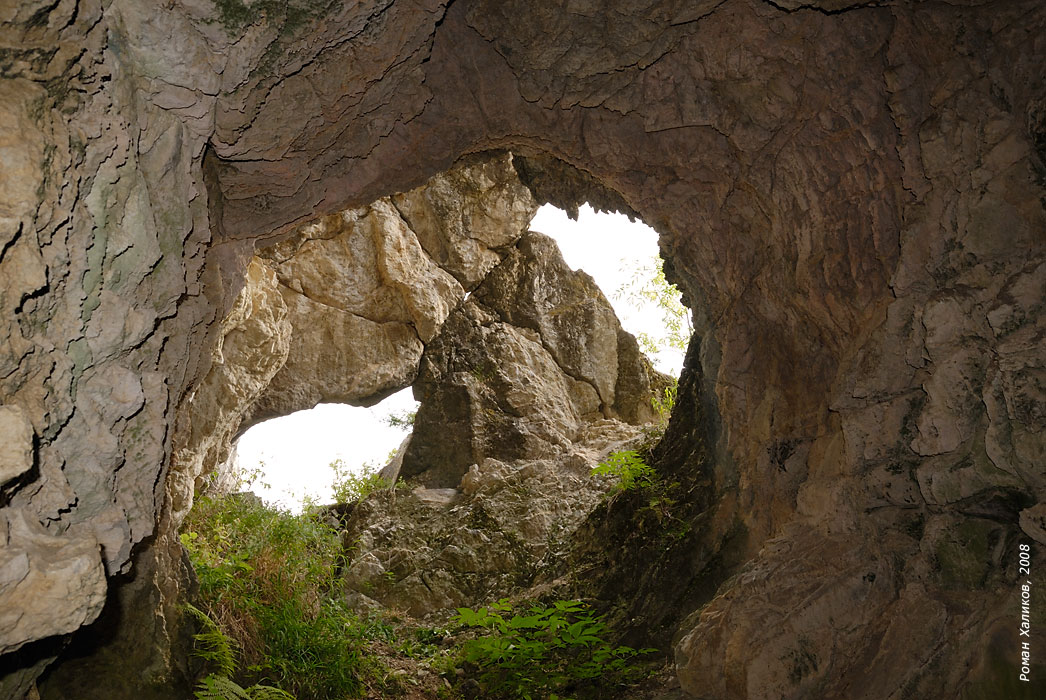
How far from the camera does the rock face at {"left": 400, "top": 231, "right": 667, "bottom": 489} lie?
963cm

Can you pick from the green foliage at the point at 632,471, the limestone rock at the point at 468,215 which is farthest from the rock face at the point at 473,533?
the limestone rock at the point at 468,215

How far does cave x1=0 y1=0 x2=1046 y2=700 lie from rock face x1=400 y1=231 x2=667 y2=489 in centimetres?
358

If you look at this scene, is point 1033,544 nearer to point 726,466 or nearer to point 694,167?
point 726,466

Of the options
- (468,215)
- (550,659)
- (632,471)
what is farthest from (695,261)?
(468,215)

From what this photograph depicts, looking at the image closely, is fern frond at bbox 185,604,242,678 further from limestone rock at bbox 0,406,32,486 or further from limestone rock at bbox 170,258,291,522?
limestone rock at bbox 0,406,32,486

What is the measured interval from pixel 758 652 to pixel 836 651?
0.43m

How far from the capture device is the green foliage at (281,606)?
5.57 m

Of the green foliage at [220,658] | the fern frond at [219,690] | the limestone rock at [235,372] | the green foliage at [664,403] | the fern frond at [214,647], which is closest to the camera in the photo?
the fern frond at [219,690]

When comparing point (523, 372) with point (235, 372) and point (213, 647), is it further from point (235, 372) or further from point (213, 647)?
point (213, 647)

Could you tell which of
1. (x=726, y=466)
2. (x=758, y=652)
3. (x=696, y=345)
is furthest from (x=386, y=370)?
(x=758, y=652)

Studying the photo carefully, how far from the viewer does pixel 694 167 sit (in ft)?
17.8

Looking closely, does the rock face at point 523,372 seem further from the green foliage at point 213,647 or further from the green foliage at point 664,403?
the green foliage at point 213,647

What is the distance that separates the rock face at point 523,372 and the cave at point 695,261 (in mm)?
3581

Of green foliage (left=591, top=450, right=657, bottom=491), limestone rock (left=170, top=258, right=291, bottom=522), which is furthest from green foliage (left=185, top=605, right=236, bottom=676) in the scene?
green foliage (left=591, top=450, right=657, bottom=491)
